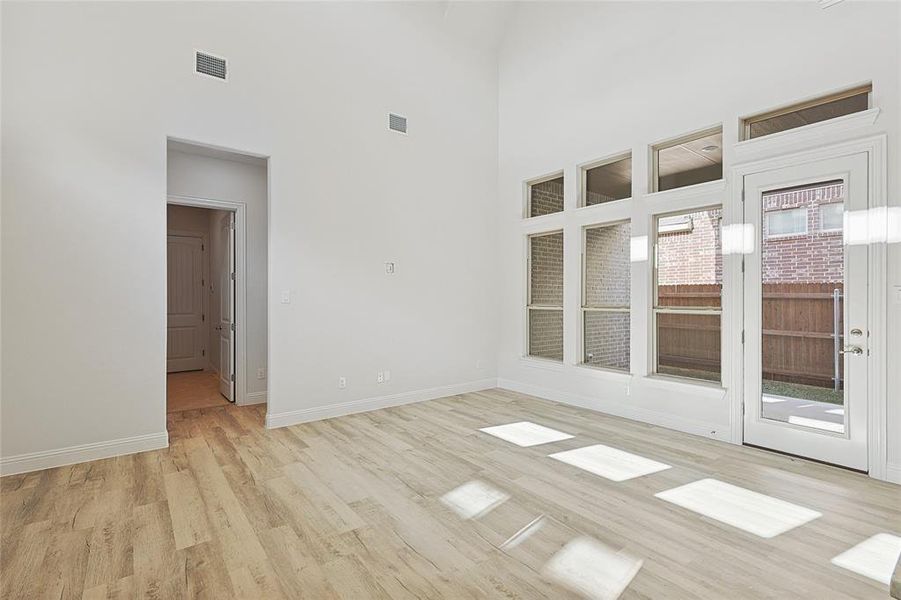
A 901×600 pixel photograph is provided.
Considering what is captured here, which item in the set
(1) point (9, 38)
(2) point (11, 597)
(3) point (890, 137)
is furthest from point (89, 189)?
(3) point (890, 137)

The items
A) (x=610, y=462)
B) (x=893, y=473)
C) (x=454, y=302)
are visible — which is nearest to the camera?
(x=893, y=473)

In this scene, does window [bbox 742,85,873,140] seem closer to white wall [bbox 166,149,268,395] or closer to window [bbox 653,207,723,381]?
window [bbox 653,207,723,381]

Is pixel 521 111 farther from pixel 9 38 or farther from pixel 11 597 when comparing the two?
pixel 11 597

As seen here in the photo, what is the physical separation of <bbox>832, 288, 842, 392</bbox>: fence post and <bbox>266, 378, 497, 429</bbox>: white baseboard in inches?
151

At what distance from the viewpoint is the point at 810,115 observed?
362cm

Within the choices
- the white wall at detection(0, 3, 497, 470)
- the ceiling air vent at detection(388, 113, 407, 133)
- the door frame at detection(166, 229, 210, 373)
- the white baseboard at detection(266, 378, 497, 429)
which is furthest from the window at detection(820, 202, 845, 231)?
the door frame at detection(166, 229, 210, 373)

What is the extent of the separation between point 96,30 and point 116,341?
253cm

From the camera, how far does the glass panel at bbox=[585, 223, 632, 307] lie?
4.93m

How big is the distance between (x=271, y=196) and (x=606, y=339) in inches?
155

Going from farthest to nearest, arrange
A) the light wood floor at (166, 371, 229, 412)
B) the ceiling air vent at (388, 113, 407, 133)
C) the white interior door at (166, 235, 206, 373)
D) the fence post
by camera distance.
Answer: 1. the white interior door at (166, 235, 206, 373)
2. the light wood floor at (166, 371, 229, 412)
3. the ceiling air vent at (388, 113, 407, 133)
4. the fence post

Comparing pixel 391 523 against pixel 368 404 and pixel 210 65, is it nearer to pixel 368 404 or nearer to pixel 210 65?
pixel 368 404

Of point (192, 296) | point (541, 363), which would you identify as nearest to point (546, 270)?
point (541, 363)

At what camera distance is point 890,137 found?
125 inches

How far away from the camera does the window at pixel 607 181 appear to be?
4.98 meters
